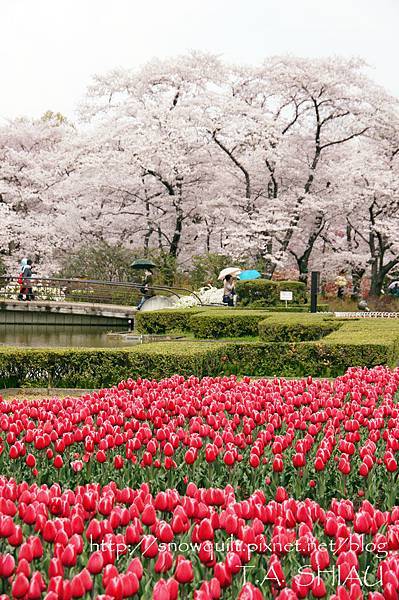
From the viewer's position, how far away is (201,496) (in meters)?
3.61

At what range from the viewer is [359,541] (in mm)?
3059

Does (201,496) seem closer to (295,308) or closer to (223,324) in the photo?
(223,324)

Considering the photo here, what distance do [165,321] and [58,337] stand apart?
5794 mm

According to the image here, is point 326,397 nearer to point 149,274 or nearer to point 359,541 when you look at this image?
point 359,541

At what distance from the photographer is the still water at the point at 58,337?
64.4 ft

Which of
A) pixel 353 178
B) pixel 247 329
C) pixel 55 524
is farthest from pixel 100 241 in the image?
pixel 55 524

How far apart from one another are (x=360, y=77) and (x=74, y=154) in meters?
13.4

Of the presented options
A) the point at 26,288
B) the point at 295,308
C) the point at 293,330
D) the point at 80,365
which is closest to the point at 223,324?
the point at 293,330

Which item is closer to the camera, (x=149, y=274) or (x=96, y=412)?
(x=96, y=412)

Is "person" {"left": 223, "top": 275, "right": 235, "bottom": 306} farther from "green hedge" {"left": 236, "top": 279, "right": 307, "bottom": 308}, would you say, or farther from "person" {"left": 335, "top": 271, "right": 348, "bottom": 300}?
"person" {"left": 335, "top": 271, "right": 348, "bottom": 300}

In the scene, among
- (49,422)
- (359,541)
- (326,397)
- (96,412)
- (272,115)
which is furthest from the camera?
(272,115)

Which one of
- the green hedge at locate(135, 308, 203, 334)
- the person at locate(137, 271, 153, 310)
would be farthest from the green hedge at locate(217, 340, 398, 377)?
the person at locate(137, 271, 153, 310)

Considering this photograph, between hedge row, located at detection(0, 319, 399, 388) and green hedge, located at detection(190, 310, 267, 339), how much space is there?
17.0ft

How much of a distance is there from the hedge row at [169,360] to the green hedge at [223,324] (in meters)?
5.20
